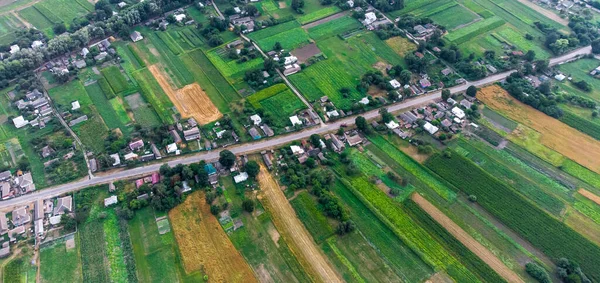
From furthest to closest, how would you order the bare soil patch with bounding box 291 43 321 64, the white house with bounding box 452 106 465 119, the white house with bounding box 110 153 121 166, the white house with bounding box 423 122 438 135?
the bare soil patch with bounding box 291 43 321 64 < the white house with bounding box 452 106 465 119 < the white house with bounding box 423 122 438 135 < the white house with bounding box 110 153 121 166

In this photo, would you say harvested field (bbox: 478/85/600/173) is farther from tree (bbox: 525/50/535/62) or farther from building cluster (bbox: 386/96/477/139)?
tree (bbox: 525/50/535/62)

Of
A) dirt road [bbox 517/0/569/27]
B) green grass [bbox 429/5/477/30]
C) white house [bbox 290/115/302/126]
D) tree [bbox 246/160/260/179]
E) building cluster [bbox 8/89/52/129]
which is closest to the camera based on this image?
tree [bbox 246/160/260/179]

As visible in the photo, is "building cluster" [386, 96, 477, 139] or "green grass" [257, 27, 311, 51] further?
Result: "green grass" [257, 27, 311, 51]

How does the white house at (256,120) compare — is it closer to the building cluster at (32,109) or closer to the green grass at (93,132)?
the green grass at (93,132)

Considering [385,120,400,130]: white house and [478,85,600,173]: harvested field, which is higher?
[385,120,400,130]: white house

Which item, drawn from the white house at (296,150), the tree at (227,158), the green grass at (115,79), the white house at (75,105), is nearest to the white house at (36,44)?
the green grass at (115,79)

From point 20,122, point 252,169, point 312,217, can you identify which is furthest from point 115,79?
point 312,217

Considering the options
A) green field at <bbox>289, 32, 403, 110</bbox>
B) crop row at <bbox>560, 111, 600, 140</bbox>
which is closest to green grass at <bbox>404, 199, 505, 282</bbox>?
green field at <bbox>289, 32, 403, 110</bbox>
